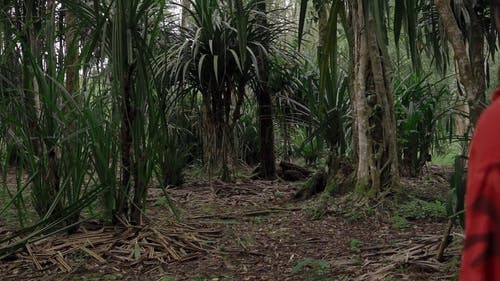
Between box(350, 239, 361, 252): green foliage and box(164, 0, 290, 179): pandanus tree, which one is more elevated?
box(164, 0, 290, 179): pandanus tree

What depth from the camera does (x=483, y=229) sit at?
20.2 inches

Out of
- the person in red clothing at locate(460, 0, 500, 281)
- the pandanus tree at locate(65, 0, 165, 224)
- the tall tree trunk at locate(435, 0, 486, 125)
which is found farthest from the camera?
the pandanus tree at locate(65, 0, 165, 224)

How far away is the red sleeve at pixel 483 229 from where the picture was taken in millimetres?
502

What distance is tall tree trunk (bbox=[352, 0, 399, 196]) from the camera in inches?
147

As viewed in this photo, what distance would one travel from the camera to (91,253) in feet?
9.16

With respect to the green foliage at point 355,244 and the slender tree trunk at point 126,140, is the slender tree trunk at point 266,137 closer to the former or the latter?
the slender tree trunk at point 126,140

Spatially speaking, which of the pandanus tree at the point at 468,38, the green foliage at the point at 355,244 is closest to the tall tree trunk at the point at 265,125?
the pandanus tree at the point at 468,38

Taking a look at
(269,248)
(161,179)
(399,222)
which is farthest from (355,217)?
(161,179)

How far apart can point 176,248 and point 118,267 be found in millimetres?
339

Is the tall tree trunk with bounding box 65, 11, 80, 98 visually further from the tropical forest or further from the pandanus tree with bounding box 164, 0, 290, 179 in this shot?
the pandanus tree with bounding box 164, 0, 290, 179

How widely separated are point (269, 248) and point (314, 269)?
1.76ft

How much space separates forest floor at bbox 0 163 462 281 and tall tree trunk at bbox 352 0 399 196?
217 millimetres

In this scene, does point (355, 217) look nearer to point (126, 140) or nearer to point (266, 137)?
point (126, 140)

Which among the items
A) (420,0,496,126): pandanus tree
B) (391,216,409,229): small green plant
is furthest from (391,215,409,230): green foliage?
(420,0,496,126): pandanus tree
